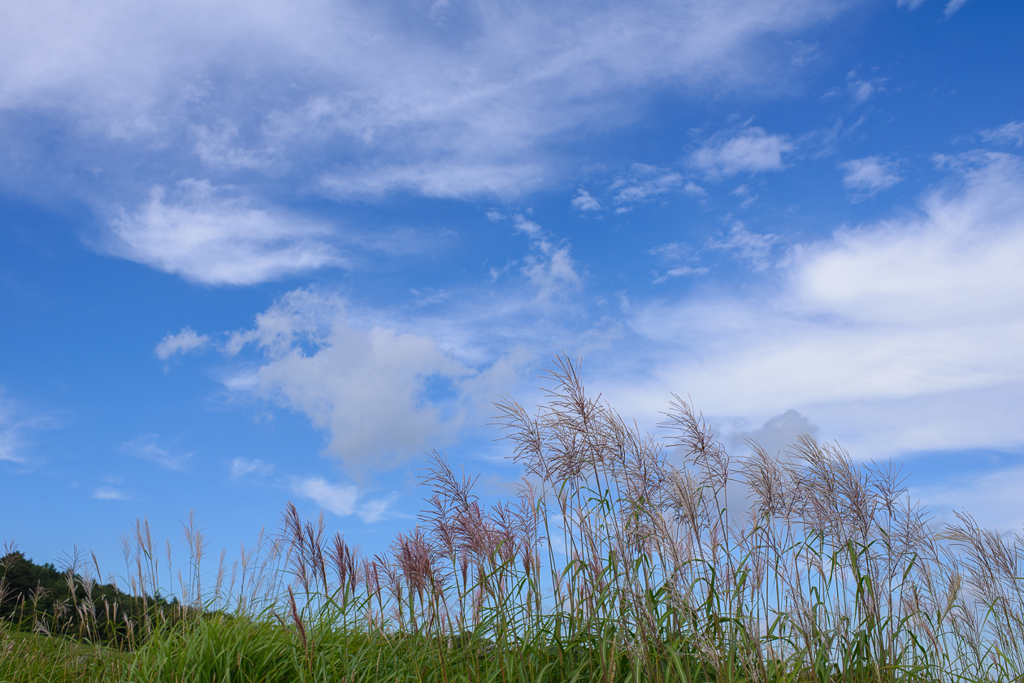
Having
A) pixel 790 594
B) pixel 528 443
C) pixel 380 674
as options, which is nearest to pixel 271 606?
pixel 380 674

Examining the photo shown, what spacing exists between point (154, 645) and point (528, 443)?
3.79 metres

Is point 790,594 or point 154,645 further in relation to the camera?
point 154,645

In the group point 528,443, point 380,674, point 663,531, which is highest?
point 528,443

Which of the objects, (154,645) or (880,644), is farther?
(154,645)

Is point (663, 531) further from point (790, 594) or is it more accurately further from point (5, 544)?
point (5, 544)

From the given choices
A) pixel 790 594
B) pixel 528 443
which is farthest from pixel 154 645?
pixel 790 594

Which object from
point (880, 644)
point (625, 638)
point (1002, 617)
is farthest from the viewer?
point (1002, 617)

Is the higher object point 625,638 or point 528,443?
point 528,443

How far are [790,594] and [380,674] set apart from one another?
3028 millimetres

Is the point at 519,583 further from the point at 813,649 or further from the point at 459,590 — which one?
the point at 813,649

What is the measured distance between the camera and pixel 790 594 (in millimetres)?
4277

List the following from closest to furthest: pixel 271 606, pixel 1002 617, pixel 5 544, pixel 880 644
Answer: pixel 880 644
pixel 1002 617
pixel 271 606
pixel 5 544

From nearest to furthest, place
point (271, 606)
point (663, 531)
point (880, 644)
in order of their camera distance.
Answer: point (663, 531)
point (880, 644)
point (271, 606)

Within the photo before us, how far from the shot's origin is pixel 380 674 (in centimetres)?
496
